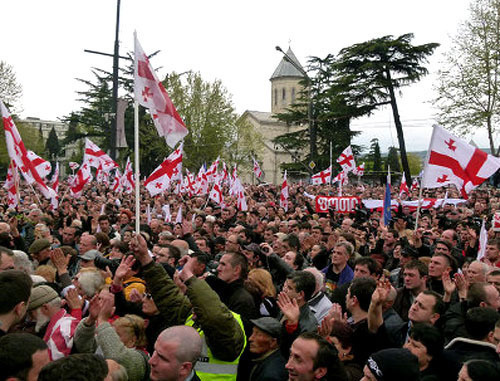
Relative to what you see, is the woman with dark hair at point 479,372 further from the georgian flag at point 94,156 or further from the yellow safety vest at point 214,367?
the georgian flag at point 94,156

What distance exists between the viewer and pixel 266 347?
3.41 metres

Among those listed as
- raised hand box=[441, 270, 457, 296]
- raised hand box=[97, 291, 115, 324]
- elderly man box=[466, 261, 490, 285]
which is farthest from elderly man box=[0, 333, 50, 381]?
elderly man box=[466, 261, 490, 285]

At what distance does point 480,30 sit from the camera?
2647cm

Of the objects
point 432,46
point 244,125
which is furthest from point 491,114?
point 244,125

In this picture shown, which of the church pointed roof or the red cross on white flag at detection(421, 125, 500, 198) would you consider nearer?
the red cross on white flag at detection(421, 125, 500, 198)

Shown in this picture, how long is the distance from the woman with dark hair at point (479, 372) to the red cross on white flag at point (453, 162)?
5.79 meters

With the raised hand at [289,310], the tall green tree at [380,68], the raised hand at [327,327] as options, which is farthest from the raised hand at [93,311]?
the tall green tree at [380,68]

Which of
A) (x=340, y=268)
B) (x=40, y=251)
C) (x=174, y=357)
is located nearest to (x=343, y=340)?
(x=174, y=357)

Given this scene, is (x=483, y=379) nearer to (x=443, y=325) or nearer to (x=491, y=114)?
(x=443, y=325)

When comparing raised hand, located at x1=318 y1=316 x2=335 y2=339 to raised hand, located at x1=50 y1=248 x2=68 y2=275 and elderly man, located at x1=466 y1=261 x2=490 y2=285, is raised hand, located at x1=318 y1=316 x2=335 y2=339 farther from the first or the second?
raised hand, located at x1=50 y1=248 x2=68 y2=275

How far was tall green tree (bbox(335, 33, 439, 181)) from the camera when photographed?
3080cm

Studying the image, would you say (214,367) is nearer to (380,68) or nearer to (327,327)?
(327,327)

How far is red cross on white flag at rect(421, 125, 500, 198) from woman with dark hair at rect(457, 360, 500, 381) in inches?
228

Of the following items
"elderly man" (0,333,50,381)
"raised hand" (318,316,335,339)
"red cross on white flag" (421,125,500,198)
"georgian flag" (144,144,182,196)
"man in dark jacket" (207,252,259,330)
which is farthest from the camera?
"georgian flag" (144,144,182,196)
